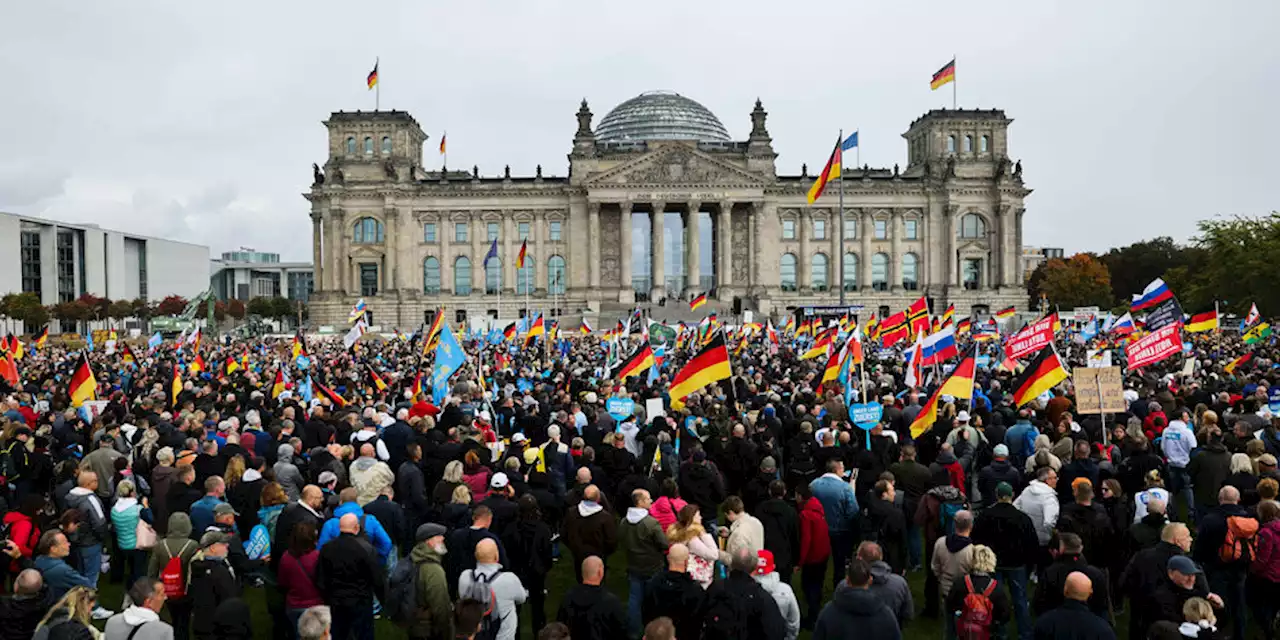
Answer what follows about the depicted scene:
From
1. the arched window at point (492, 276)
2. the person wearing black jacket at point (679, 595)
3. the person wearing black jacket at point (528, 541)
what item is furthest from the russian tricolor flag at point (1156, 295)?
the arched window at point (492, 276)

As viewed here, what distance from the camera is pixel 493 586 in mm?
7656

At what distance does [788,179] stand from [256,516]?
79.1 m

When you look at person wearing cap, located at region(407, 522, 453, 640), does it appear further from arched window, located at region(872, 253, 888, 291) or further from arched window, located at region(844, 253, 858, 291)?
arched window, located at region(872, 253, 888, 291)

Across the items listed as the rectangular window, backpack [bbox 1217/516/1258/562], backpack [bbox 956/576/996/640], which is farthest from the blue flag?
the rectangular window

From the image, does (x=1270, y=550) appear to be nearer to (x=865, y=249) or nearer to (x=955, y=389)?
(x=955, y=389)

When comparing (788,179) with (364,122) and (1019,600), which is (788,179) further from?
(1019,600)

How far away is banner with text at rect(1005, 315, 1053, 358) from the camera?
21.1m

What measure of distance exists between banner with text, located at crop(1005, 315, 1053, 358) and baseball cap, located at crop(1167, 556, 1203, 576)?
14.0m

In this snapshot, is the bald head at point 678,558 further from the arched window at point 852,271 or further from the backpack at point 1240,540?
the arched window at point 852,271

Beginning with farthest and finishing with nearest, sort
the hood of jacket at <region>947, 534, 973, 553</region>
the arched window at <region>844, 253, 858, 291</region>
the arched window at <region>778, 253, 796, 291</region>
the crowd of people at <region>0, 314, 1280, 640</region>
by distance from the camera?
the arched window at <region>844, 253, 858, 291</region> < the arched window at <region>778, 253, 796, 291</region> < the hood of jacket at <region>947, 534, 973, 553</region> < the crowd of people at <region>0, 314, 1280, 640</region>

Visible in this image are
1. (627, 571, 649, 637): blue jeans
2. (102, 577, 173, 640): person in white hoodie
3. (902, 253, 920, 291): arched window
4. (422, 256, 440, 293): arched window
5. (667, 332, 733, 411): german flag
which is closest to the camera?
(102, 577, 173, 640): person in white hoodie

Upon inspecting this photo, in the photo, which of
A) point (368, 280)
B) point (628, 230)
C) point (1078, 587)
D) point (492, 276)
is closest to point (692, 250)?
point (628, 230)

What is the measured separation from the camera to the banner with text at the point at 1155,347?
60.8 feet

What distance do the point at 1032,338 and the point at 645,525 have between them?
15821mm
